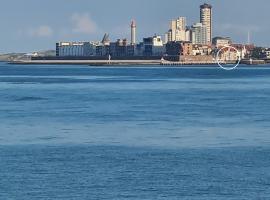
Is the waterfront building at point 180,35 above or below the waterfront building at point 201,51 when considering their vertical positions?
above

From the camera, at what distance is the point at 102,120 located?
29812mm

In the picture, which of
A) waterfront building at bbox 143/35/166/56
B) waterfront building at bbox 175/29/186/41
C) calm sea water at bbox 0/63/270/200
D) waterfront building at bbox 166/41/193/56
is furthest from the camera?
waterfront building at bbox 175/29/186/41

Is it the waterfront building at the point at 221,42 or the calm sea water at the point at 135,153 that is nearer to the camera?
the calm sea water at the point at 135,153

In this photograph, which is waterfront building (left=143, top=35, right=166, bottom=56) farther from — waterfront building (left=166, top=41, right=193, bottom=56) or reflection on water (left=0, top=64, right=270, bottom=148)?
reflection on water (left=0, top=64, right=270, bottom=148)

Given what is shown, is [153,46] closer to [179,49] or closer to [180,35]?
[179,49]

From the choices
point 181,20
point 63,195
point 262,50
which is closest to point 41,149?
point 63,195

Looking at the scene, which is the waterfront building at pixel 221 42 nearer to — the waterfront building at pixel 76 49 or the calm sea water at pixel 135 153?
the waterfront building at pixel 76 49

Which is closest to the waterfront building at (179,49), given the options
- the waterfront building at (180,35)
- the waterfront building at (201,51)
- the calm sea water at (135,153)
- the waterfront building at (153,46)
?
the waterfront building at (201,51)

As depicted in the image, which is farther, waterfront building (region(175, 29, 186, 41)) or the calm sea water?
waterfront building (region(175, 29, 186, 41))

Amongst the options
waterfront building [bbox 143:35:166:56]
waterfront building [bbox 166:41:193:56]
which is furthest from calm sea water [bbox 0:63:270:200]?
waterfront building [bbox 143:35:166:56]

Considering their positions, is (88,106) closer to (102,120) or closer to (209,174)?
(102,120)

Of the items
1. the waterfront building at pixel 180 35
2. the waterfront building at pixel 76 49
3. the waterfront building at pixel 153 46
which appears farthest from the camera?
the waterfront building at pixel 180 35

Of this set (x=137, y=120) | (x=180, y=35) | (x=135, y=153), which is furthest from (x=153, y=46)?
(x=135, y=153)

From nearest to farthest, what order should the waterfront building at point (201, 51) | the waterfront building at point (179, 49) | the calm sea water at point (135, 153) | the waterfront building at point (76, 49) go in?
the calm sea water at point (135, 153), the waterfront building at point (179, 49), the waterfront building at point (201, 51), the waterfront building at point (76, 49)
